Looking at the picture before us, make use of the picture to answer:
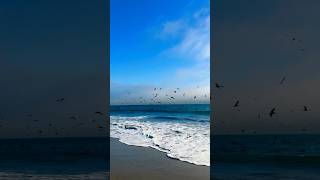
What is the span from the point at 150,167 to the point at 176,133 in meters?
4.28

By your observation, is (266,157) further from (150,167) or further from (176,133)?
(150,167)

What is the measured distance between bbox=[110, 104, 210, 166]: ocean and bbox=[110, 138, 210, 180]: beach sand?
28cm

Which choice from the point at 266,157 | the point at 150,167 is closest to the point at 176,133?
the point at 266,157

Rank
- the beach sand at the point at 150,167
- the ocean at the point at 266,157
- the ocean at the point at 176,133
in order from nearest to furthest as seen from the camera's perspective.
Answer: the beach sand at the point at 150,167 → the ocean at the point at 266,157 → the ocean at the point at 176,133

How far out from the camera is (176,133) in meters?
11.2

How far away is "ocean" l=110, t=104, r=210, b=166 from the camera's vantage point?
8.35 m

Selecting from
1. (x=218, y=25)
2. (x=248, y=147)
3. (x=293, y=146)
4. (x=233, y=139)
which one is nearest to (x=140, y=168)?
(x=218, y=25)

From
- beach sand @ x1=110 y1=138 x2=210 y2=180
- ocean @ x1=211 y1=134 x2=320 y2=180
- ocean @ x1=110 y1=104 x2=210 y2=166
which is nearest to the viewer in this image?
beach sand @ x1=110 y1=138 x2=210 y2=180

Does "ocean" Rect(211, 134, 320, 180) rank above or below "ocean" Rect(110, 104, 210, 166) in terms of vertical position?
below

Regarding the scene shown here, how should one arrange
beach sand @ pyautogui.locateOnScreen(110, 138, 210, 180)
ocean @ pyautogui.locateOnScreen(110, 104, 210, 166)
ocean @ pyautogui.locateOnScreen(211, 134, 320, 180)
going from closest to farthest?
beach sand @ pyautogui.locateOnScreen(110, 138, 210, 180), ocean @ pyautogui.locateOnScreen(211, 134, 320, 180), ocean @ pyautogui.locateOnScreen(110, 104, 210, 166)

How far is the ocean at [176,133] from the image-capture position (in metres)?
8.35

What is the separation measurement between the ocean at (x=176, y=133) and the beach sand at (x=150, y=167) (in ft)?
0.93

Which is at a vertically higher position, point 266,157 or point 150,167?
point 150,167

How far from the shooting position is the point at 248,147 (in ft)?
45.2
